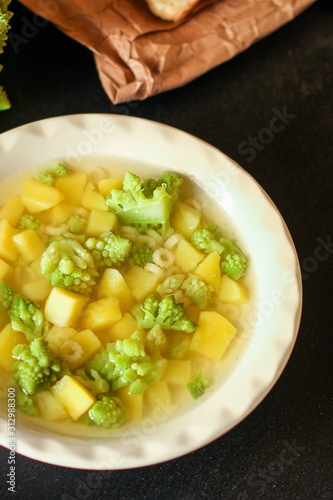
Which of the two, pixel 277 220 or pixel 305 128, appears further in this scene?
pixel 305 128

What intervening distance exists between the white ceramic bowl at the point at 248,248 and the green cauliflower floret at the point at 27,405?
80 millimetres

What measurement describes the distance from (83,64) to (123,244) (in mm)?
1063

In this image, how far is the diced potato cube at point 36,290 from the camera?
2199 mm

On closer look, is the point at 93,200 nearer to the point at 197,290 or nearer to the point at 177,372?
the point at 197,290

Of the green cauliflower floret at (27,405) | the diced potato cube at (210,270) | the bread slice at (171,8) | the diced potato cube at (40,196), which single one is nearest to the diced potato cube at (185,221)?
the diced potato cube at (210,270)

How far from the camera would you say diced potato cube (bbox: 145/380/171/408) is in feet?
7.00

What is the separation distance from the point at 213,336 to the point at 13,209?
3.11 ft

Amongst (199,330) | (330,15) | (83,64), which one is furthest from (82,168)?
(330,15)

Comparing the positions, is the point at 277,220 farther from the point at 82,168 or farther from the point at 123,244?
the point at 82,168

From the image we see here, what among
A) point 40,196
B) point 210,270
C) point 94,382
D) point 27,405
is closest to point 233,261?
point 210,270

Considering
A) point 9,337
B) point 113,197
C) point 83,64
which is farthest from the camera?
point 83,64

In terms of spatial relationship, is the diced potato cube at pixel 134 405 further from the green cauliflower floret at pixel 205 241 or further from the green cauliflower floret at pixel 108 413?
the green cauliflower floret at pixel 205 241

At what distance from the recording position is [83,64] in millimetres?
2760

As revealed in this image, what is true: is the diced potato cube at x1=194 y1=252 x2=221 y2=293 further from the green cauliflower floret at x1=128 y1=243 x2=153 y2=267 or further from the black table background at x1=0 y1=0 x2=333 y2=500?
the black table background at x1=0 y1=0 x2=333 y2=500
